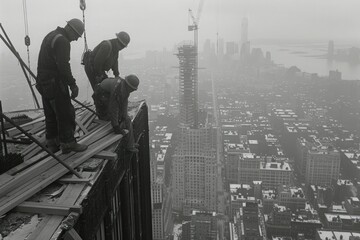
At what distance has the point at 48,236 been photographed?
2.20m

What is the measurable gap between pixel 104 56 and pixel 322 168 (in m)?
38.0

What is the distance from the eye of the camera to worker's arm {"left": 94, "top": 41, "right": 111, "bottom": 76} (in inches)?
186

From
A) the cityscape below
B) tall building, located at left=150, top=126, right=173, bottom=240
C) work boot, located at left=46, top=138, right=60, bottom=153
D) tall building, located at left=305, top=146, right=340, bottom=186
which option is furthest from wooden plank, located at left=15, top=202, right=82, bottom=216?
tall building, located at left=305, top=146, right=340, bottom=186

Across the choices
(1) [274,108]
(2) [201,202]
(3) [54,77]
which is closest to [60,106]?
(3) [54,77]

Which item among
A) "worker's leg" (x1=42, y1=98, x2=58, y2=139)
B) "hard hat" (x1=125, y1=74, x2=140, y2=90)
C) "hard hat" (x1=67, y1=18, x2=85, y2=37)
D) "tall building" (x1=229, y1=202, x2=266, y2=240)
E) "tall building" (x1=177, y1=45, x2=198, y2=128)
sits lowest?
"tall building" (x1=229, y1=202, x2=266, y2=240)

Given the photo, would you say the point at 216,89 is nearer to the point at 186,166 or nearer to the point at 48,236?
the point at 186,166

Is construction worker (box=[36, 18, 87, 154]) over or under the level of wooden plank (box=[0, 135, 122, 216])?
over

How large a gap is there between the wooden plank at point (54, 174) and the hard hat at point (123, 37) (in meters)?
1.28

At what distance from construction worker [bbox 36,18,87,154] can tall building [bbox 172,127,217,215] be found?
32.1m

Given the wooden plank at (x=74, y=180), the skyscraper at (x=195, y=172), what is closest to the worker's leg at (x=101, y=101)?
the wooden plank at (x=74, y=180)

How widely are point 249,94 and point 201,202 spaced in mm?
45503

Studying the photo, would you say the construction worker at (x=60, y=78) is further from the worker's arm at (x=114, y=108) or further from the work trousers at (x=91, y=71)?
the work trousers at (x=91, y=71)

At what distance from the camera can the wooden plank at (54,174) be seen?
253 centimetres

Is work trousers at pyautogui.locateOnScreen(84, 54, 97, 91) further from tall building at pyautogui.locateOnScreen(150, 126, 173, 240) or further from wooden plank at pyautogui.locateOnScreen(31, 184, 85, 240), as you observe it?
tall building at pyautogui.locateOnScreen(150, 126, 173, 240)
